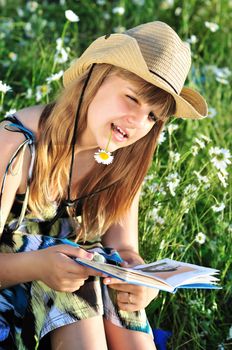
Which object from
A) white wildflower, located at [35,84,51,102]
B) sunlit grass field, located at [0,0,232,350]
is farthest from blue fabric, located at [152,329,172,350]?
white wildflower, located at [35,84,51,102]

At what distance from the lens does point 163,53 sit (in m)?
2.39

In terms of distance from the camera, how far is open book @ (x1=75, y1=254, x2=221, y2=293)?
207cm

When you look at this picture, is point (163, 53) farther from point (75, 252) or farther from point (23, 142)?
point (75, 252)

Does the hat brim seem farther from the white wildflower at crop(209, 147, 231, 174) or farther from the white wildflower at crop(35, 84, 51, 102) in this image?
the white wildflower at crop(35, 84, 51, 102)

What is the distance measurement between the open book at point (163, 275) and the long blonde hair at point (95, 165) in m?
0.33

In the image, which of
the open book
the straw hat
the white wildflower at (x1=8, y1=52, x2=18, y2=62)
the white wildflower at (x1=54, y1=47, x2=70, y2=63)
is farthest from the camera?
the white wildflower at (x1=8, y1=52, x2=18, y2=62)

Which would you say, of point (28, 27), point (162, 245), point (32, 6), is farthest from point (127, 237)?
point (32, 6)

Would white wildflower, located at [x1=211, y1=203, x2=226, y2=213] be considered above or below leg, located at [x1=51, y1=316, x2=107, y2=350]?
above

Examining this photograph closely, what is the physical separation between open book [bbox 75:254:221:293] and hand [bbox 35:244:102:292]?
0.04 m

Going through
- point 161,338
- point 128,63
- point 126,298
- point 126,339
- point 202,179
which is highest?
point 128,63

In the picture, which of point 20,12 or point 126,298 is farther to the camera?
point 20,12

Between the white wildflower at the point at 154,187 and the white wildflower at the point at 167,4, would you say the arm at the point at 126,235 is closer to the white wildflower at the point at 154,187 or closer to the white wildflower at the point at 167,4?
the white wildflower at the point at 154,187

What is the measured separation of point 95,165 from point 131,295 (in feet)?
1.63

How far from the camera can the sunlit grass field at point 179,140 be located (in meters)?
2.82
